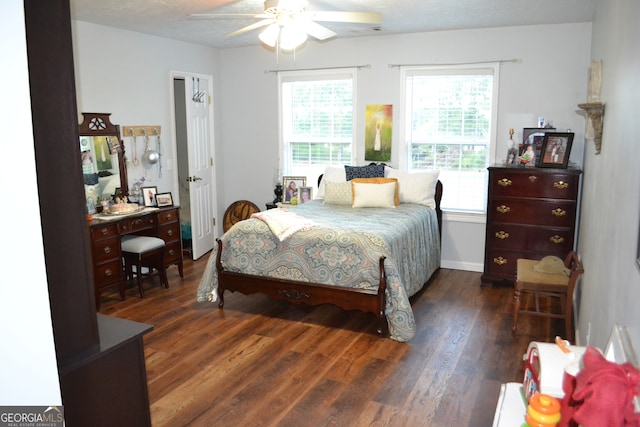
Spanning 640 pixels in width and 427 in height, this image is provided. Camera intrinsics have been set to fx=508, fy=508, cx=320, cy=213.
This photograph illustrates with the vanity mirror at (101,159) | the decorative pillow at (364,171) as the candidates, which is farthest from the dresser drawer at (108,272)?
the decorative pillow at (364,171)

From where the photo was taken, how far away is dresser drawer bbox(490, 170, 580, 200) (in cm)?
443

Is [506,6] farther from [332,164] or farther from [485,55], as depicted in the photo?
[332,164]

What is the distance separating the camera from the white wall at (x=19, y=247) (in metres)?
1.19

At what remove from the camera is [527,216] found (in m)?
4.63

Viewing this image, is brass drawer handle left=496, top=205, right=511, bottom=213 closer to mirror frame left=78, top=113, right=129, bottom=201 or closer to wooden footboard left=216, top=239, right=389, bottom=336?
wooden footboard left=216, top=239, right=389, bottom=336

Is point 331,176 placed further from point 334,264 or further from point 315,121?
point 334,264

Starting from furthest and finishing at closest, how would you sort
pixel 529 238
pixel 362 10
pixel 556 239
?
pixel 529 238
pixel 556 239
pixel 362 10

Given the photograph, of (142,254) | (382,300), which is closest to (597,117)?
(382,300)

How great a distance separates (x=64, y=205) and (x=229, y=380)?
1.86 m

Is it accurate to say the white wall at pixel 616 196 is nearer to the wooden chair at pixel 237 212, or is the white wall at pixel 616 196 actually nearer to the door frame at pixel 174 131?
the wooden chair at pixel 237 212

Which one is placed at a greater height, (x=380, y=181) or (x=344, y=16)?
(x=344, y=16)

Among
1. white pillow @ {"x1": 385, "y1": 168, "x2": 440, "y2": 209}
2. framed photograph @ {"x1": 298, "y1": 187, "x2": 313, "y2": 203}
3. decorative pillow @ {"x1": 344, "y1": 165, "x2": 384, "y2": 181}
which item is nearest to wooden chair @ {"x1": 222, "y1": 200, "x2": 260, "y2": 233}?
framed photograph @ {"x1": 298, "y1": 187, "x2": 313, "y2": 203}

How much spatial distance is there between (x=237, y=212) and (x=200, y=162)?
83cm

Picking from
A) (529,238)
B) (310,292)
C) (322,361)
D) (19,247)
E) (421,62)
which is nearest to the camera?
(19,247)
